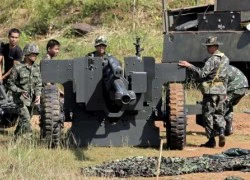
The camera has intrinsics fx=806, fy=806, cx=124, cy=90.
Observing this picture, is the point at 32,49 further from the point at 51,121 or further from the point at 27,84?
the point at 51,121

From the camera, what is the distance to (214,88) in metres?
9.82

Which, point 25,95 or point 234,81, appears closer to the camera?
point 25,95

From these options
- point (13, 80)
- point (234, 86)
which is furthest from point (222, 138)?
point (13, 80)

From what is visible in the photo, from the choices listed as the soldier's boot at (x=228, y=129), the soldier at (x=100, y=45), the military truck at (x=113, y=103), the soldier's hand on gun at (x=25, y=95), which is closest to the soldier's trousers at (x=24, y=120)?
the soldier's hand on gun at (x=25, y=95)

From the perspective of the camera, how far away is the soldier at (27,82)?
990 centimetres

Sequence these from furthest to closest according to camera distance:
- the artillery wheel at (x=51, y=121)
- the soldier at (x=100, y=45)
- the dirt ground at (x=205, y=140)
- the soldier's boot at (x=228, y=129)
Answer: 1. the soldier's boot at (x=228, y=129)
2. the soldier at (x=100, y=45)
3. the artillery wheel at (x=51, y=121)
4. the dirt ground at (x=205, y=140)

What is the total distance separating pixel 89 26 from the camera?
23391 millimetres

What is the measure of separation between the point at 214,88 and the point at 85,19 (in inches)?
582

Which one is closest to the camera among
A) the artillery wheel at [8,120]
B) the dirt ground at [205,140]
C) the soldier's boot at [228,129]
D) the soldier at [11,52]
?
the dirt ground at [205,140]

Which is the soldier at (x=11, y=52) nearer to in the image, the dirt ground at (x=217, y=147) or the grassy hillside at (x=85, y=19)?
the dirt ground at (x=217, y=147)

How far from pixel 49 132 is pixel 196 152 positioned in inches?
68.0

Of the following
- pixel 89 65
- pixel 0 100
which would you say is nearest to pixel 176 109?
pixel 89 65


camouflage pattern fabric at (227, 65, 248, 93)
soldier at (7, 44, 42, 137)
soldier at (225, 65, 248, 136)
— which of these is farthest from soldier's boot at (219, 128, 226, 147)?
soldier at (7, 44, 42, 137)

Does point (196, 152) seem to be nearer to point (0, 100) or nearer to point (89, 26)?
point (0, 100)
